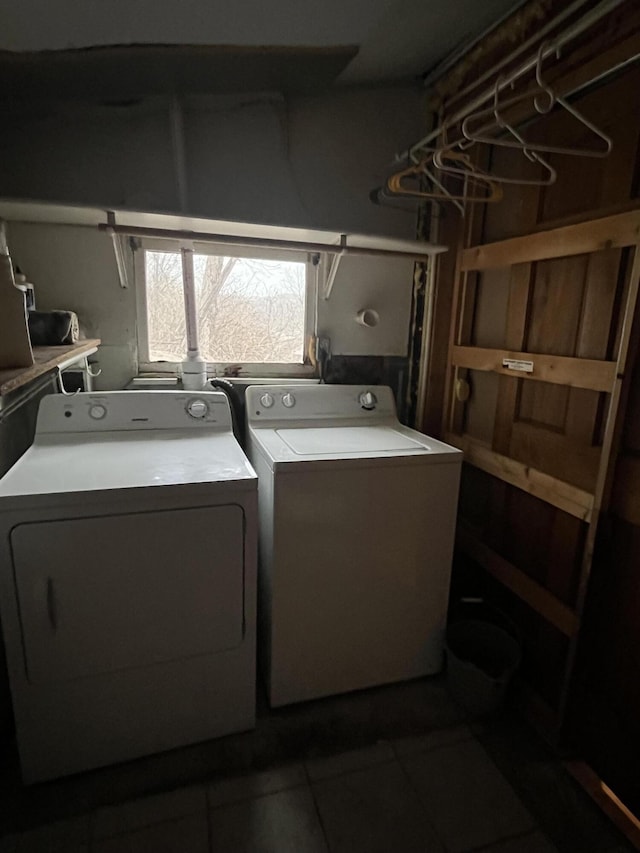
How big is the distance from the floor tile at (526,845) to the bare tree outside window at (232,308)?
1.99 meters

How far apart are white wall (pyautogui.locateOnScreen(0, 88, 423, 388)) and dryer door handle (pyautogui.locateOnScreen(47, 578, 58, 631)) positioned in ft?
3.72

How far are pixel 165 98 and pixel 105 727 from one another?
2.27m

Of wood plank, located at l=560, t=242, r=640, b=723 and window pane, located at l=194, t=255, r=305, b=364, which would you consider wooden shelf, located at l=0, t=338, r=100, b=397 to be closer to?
window pane, located at l=194, t=255, r=305, b=364

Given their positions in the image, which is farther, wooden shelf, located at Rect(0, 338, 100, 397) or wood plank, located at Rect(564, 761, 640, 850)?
wood plank, located at Rect(564, 761, 640, 850)

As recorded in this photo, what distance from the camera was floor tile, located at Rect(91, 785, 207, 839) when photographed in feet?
4.24

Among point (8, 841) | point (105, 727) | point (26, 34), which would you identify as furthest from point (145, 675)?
point (26, 34)

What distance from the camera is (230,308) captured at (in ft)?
7.47

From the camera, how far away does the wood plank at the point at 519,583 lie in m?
→ 1.54

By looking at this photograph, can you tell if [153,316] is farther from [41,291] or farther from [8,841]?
[8,841]

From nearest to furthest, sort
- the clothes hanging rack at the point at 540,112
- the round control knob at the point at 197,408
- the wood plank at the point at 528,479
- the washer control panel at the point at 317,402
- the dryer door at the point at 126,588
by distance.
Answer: the clothes hanging rack at the point at 540,112 → the dryer door at the point at 126,588 → the wood plank at the point at 528,479 → the round control knob at the point at 197,408 → the washer control panel at the point at 317,402

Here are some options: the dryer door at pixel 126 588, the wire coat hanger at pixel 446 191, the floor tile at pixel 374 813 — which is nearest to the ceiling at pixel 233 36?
the wire coat hanger at pixel 446 191

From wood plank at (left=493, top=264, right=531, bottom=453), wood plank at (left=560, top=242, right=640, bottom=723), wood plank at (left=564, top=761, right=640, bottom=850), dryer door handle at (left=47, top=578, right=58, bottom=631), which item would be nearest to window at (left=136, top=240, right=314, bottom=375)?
wood plank at (left=493, top=264, right=531, bottom=453)

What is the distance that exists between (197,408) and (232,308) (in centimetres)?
63

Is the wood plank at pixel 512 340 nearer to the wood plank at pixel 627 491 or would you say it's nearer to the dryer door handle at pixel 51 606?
the wood plank at pixel 627 491
